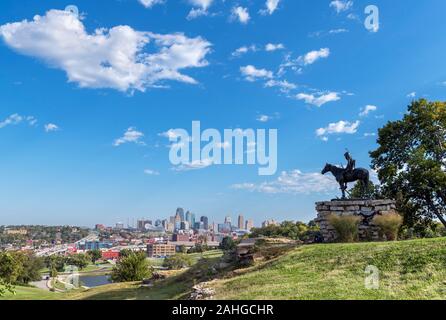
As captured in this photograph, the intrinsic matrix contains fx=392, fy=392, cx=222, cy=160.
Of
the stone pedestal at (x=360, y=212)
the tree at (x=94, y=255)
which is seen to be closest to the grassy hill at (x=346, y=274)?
the stone pedestal at (x=360, y=212)

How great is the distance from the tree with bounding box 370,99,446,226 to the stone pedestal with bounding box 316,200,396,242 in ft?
21.3

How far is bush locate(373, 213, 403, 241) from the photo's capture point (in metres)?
19.4

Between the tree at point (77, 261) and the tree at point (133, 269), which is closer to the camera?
the tree at point (133, 269)

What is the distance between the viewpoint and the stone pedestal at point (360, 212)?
800 inches

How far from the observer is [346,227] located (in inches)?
772

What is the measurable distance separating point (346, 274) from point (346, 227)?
7.26 metres

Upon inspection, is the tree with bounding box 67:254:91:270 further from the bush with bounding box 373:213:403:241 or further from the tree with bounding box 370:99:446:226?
the bush with bounding box 373:213:403:241

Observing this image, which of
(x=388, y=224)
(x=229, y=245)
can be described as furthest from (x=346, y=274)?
(x=229, y=245)

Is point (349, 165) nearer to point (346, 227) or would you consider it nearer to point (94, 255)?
point (346, 227)

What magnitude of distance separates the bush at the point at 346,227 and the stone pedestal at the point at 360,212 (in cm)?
59

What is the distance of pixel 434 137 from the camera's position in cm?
2717

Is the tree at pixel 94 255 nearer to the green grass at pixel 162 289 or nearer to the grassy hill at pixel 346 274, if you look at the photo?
the green grass at pixel 162 289
